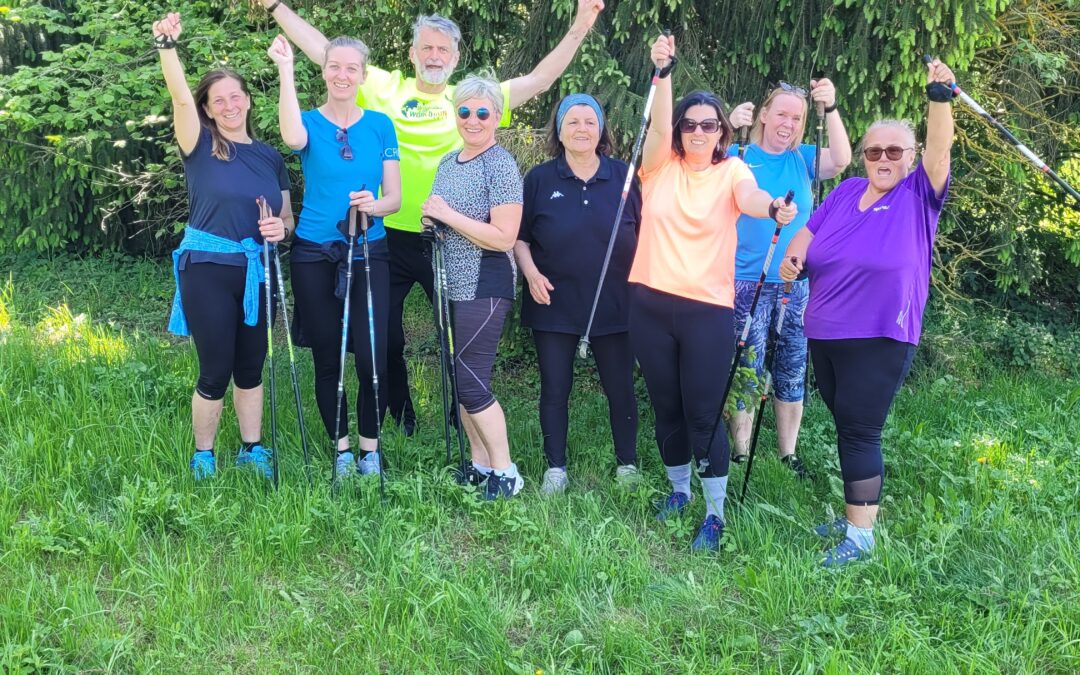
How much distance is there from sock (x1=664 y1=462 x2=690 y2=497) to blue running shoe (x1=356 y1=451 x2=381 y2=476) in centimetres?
145

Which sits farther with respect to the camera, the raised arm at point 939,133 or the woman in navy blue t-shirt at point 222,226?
the woman in navy blue t-shirt at point 222,226

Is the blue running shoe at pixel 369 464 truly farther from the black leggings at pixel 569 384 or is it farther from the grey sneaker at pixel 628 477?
the grey sneaker at pixel 628 477

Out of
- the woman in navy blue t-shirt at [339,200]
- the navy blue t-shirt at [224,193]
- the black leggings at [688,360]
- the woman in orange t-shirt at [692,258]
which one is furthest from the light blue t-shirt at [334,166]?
the black leggings at [688,360]

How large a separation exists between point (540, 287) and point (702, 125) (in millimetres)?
1037

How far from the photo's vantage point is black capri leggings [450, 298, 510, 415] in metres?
3.81

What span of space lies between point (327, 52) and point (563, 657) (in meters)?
2.79

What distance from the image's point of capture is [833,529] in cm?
360

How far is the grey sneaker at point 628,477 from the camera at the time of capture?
407 cm

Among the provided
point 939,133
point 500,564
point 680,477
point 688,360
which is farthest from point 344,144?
point 939,133

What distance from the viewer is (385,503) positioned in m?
3.81

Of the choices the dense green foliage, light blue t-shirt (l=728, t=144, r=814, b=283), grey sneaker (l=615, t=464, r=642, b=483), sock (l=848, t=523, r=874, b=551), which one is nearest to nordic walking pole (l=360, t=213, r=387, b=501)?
grey sneaker (l=615, t=464, r=642, b=483)

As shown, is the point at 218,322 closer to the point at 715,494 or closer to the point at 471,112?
the point at 471,112

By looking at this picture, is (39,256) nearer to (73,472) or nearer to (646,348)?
(73,472)

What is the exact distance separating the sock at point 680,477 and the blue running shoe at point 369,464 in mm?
1451
